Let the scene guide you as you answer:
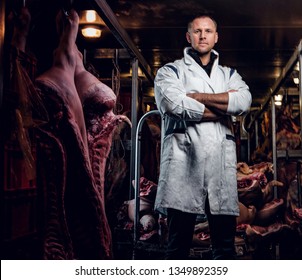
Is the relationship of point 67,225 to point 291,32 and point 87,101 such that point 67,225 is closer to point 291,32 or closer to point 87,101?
point 87,101

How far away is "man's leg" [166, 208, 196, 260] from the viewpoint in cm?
247

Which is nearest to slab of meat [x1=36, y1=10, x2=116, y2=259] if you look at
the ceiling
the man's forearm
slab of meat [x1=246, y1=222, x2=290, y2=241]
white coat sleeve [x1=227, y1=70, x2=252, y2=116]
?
the ceiling

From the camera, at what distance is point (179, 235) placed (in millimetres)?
2471

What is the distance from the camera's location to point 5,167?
1.94 metres

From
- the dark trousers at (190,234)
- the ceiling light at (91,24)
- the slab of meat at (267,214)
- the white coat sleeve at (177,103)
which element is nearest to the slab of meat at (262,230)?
the slab of meat at (267,214)

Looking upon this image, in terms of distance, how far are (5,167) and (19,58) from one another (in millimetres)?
454

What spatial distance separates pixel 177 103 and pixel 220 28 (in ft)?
6.32

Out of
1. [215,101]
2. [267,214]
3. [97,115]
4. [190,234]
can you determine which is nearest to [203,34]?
[215,101]

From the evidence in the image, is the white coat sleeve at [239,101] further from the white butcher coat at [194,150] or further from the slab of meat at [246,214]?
the slab of meat at [246,214]

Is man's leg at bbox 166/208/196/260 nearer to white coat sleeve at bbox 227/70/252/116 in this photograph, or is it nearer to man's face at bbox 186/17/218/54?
white coat sleeve at bbox 227/70/252/116

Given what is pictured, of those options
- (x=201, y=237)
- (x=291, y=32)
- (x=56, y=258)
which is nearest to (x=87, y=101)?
(x=56, y=258)

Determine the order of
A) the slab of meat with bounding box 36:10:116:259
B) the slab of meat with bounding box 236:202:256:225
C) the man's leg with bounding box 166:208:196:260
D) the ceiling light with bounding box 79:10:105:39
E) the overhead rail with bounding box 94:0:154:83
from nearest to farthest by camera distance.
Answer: the slab of meat with bounding box 36:10:116:259 < the man's leg with bounding box 166:208:196:260 < the overhead rail with bounding box 94:0:154:83 < the ceiling light with bounding box 79:10:105:39 < the slab of meat with bounding box 236:202:256:225

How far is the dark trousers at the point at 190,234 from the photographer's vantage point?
2.47 meters

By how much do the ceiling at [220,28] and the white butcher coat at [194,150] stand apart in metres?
0.75
